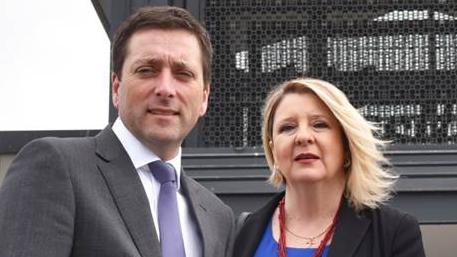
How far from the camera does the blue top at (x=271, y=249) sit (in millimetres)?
3209

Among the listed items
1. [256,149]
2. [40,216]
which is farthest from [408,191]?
[40,216]

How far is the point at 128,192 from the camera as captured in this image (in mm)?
3020

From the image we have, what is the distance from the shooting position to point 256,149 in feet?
15.3

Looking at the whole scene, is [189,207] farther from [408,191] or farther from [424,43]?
[424,43]

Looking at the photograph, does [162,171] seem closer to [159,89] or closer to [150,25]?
[159,89]

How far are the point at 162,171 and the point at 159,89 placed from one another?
0.30 meters

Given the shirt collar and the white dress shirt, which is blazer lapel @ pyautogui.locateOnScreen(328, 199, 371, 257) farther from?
the shirt collar

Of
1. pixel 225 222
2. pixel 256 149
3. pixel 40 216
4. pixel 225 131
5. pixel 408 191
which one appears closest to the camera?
pixel 40 216

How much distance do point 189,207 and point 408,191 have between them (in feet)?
4.69

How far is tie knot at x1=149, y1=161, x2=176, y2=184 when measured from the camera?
3.14 m

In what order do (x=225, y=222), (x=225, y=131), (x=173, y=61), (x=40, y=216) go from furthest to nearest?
(x=225, y=131)
(x=225, y=222)
(x=173, y=61)
(x=40, y=216)

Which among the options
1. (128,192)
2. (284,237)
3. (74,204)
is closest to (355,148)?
(284,237)

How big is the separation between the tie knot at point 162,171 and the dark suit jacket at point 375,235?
43cm

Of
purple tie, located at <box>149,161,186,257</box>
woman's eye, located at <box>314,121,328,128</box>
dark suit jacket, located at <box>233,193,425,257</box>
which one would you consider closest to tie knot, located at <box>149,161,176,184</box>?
purple tie, located at <box>149,161,186,257</box>
